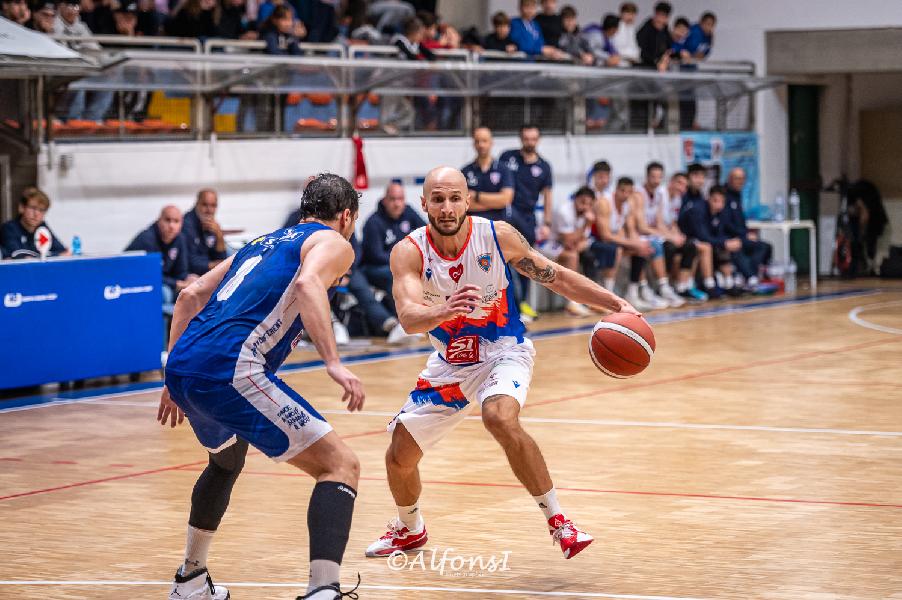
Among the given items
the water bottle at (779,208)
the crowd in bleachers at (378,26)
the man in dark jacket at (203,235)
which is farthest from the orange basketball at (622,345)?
the water bottle at (779,208)

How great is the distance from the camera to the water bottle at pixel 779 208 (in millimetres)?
20750

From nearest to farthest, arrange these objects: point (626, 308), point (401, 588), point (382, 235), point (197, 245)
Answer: point (401, 588) → point (626, 308) → point (197, 245) → point (382, 235)

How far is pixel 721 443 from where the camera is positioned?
8938 mm

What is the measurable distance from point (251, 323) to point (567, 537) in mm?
1669

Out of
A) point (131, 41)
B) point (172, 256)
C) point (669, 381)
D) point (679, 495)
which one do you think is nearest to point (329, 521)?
point (679, 495)

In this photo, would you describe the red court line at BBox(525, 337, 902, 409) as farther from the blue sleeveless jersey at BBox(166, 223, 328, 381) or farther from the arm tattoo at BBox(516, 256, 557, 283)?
the blue sleeveless jersey at BBox(166, 223, 328, 381)

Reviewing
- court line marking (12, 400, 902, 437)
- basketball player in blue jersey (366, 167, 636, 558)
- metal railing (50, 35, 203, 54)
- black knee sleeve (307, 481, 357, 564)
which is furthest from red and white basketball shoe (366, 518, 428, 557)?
metal railing (50, 35, 203, 54)

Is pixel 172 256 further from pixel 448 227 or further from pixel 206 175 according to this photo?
pixel 448 227

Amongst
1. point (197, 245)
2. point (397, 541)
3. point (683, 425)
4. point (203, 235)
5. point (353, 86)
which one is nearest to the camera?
point (397, 541)

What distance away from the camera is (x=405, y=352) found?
14008 millimetres

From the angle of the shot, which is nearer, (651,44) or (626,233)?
(626,233)

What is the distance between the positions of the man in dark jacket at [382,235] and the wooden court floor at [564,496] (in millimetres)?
2719

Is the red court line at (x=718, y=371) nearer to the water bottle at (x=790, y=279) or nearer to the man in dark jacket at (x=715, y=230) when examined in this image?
the man in dark jacket at (x=715, y=230)

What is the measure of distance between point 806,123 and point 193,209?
12990 millimetres
